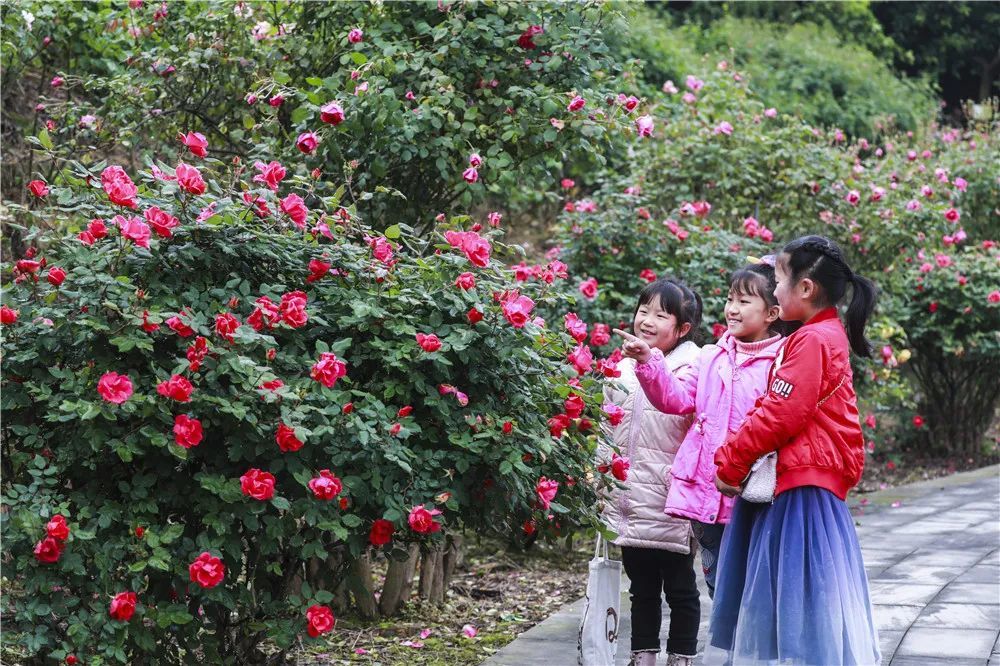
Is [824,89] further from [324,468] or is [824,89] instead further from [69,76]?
[324,468]

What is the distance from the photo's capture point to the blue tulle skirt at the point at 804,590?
9.64ft

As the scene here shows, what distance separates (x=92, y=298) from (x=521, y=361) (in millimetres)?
1213

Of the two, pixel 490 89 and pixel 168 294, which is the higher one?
pixel 490 89

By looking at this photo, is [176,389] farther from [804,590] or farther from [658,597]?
[658,597]

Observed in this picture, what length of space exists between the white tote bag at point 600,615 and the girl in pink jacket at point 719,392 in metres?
0.29

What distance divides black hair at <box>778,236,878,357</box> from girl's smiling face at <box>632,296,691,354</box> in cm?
75

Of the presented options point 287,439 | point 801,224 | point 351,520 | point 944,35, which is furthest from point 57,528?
Answer: point 944,35

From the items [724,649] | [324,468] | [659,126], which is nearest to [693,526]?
[724,649]

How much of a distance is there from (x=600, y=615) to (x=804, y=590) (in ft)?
2.89

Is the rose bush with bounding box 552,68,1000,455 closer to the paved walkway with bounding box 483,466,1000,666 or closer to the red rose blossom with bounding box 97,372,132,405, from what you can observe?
the paved walkway with bounding box 483,466,1000,666

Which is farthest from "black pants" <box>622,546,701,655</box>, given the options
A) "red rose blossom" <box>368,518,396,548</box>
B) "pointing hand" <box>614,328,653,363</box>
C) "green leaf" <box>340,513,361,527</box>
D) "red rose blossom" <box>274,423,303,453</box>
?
"red rose blossom" <box>274,423,303,453</box>

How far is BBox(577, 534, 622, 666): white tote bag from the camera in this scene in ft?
12.1

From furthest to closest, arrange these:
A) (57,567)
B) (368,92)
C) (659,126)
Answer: (659,126) → (368,92) → (57,567)

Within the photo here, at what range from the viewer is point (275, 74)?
448 cm
